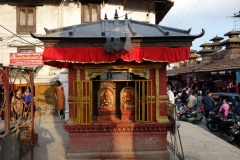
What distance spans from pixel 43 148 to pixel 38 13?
11479 millimetres

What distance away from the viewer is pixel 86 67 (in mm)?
6539

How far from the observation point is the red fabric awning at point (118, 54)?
5.98 meters

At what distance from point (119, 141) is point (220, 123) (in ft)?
21.5

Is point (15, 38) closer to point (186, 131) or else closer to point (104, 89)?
point (104, 89)

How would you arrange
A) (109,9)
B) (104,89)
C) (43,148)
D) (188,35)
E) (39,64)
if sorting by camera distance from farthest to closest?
(109,9) → (39,64) → (43,148) → (104,89) → (188,35)

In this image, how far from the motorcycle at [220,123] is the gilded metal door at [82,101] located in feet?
23.2

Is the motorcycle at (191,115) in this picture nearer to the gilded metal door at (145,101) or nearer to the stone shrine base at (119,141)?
the stone shrine base at (119,141)

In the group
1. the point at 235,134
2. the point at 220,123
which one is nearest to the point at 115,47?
the point at 235,134

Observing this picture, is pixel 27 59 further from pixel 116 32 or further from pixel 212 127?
pixel 212 127

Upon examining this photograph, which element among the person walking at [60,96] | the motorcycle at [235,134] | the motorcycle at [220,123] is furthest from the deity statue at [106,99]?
the person walking at [60,96]

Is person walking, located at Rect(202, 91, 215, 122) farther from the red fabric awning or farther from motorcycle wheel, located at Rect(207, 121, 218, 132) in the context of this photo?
the red fabric awning

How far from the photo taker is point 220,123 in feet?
36.2

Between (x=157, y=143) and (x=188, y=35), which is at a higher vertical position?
(x=188, y=35)

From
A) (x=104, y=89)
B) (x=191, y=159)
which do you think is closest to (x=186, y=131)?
(x=191, y=159)
